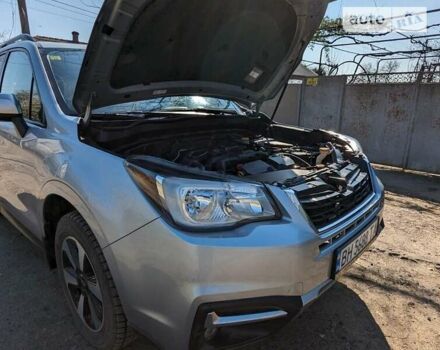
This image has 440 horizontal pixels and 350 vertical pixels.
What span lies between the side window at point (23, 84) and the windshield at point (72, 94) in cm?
18

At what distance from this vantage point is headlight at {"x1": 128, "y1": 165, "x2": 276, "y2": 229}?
163 cm

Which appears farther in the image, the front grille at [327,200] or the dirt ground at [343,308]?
the dirt ground at [343,308]

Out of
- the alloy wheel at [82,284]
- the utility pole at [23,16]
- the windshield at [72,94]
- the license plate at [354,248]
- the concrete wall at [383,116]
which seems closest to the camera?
the license plate at [354,248]

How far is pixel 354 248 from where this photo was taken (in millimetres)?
2160

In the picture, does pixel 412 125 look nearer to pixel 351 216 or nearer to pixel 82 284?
pixel 351 216

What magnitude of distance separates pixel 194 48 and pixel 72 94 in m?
0.95

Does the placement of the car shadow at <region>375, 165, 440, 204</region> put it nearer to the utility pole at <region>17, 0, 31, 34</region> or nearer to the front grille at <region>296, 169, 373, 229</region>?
the front grille at <region>296, 169, 373, 229</region>

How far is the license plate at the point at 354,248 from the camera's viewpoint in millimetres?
Result: 1974

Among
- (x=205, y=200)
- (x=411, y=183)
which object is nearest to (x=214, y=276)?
(x=205, y=200)

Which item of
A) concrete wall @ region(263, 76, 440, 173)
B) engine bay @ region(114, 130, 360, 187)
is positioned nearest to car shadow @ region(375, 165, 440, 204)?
concrete wall @ region(263, 76, 440, 173)

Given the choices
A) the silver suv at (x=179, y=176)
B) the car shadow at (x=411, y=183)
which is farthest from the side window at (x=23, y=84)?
the car shadow at (x=411, y=183)

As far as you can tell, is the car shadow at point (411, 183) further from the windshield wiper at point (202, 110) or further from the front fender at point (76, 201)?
the front fender at point (76, 201)

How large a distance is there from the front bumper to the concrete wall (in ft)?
23.7

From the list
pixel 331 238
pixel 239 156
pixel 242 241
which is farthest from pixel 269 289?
pixel 239 156
